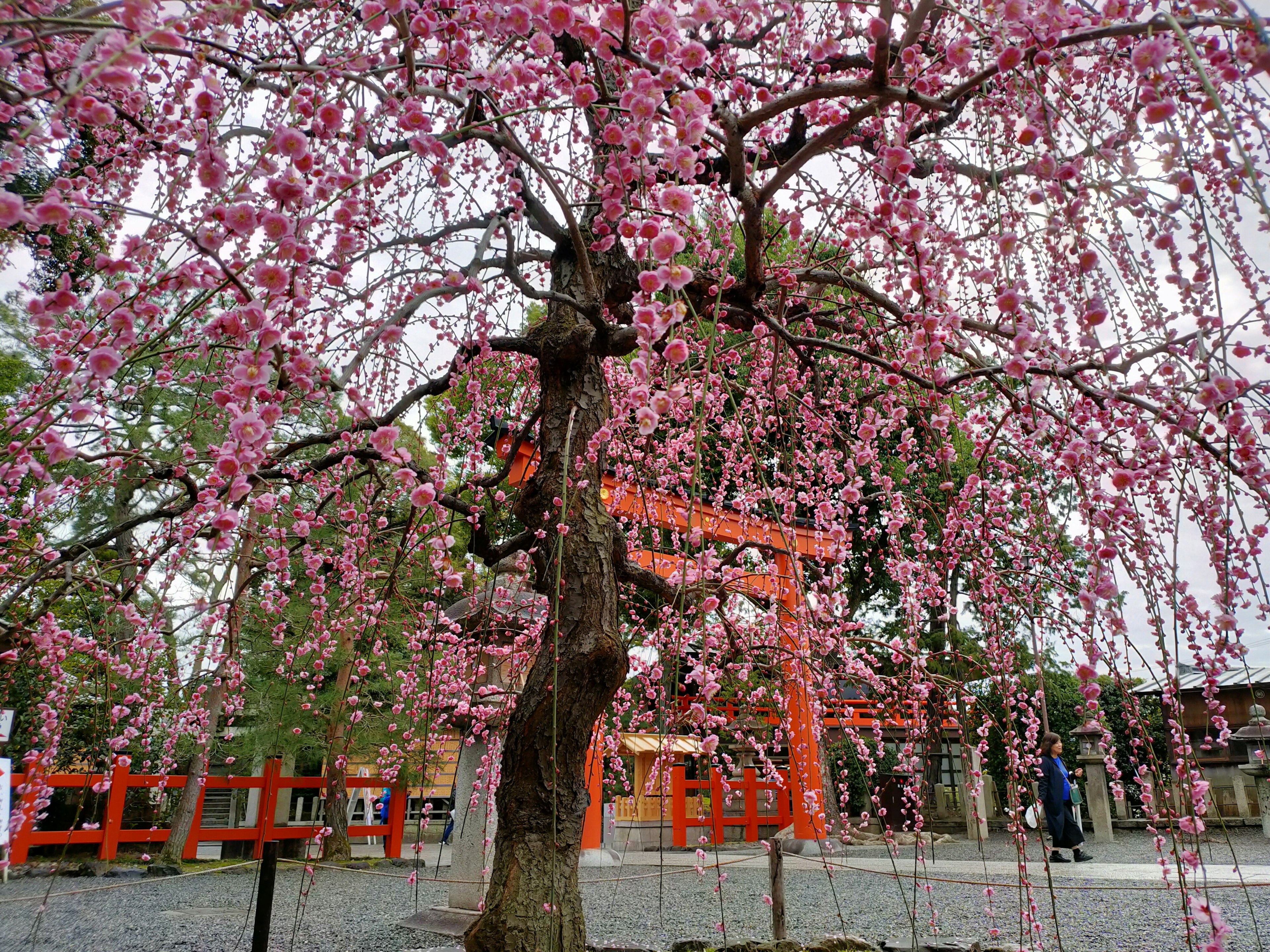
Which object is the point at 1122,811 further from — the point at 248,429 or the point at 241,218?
the point at 241,218

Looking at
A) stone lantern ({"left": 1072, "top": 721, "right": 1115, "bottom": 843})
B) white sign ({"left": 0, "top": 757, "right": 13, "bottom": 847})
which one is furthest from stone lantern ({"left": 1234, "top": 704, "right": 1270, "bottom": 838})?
white sign ({"left": 0, "top": 757, "right": 13, "bottom": 847})

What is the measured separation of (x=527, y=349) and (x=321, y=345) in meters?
0.81

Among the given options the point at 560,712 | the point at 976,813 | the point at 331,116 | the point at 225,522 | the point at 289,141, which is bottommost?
the point at 976,813

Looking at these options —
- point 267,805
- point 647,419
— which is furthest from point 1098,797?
point 647,419

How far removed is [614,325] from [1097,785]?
9.72 m

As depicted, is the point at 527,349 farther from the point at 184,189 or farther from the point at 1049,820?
the point at 1049,820

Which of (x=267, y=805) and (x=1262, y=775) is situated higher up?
(x=267, y=805)

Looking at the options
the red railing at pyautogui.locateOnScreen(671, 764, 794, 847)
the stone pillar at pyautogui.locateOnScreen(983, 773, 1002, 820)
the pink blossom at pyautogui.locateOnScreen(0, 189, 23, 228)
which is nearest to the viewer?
the pink blossom at pyautogui.locateOnScreen(0, 189, 23, 228)

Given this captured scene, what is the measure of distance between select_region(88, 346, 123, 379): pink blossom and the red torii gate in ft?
3.28

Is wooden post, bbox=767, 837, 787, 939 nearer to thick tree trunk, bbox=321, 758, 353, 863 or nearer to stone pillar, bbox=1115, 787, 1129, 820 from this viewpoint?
thick tree trunk, bbox=321, 758, 353, 863

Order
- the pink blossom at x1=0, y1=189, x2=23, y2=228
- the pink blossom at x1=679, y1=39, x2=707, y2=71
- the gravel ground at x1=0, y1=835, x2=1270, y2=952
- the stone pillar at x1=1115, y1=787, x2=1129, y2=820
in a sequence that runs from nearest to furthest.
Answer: the pink blossom at x1=0, y1=189, x2=23, y2=228 → the pink blossom at x1=679, y1=39, x2=707, y2=71 → the gravel ground at x1=0, y1=835, x2=1270, y2=952 → the stone pillar at x1=1115, y1=787, x2=1129, y2=820

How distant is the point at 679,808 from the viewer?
9.38 m

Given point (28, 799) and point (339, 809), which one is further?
point (339, 809)

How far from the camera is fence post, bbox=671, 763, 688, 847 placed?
9.10 m
